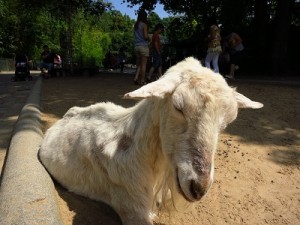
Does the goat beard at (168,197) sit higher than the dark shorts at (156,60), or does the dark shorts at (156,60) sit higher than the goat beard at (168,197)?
the dark shorts at (156,60)

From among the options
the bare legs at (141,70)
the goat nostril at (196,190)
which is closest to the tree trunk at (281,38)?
the bare legs at (141,70)

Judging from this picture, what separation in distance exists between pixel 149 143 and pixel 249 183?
1.74m

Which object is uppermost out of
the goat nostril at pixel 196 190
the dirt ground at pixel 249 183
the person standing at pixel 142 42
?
the person standing at pixel 142 42

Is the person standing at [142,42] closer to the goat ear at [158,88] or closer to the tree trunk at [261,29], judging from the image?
the goat ear at [158,88]

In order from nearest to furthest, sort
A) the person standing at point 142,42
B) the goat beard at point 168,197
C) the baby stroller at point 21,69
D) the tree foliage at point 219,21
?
1. the goat beard at point 168,197
2. the person standing at point 142,42
3. the tree foliage at point 219,21
4. the baby stroller at point 21,69

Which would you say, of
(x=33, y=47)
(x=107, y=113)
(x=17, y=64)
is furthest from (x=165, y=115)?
(x=33, y=47)

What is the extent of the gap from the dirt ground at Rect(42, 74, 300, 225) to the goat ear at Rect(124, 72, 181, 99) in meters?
1.26

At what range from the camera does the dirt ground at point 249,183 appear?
10.5 feet

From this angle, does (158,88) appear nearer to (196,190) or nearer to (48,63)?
(196,190)

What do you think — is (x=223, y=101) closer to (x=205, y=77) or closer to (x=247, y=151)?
(x=205, y=77)

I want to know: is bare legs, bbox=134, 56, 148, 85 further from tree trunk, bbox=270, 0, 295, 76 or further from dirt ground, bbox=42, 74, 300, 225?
tree trunk, bbox=270, 0, 295, 76

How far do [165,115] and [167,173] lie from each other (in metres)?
0.55

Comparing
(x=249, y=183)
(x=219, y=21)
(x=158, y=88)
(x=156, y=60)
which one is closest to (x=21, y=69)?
(x=156, y=60)

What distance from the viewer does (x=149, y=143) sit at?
108 inches
